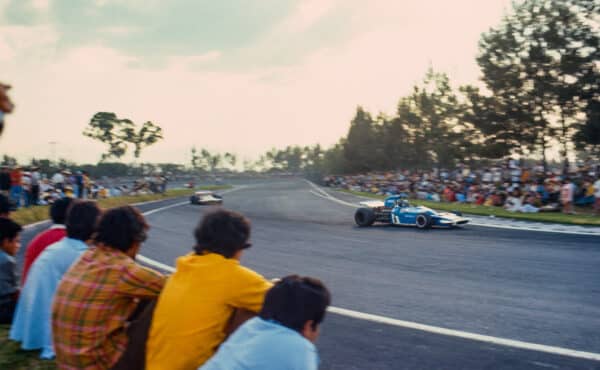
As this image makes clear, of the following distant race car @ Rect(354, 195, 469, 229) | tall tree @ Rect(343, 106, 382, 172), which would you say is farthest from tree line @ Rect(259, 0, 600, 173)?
Result: tall tree @ Rect(343, 106, 382, 172)

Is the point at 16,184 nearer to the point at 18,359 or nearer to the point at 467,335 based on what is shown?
the point at 18,359

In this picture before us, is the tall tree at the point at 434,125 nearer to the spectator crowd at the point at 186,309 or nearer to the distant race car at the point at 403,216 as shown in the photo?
the distant race car at the point at 403,216

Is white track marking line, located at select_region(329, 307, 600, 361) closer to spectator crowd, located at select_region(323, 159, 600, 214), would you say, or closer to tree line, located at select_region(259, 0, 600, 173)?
spectator crowd, located at select_region(323, 159, 600, 214)

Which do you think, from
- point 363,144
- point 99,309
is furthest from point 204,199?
point 363,144

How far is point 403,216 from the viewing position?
15.4m

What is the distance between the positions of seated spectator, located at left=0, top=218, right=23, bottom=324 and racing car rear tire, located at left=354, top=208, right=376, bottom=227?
11.7m

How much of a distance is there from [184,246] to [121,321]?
9.06 metres

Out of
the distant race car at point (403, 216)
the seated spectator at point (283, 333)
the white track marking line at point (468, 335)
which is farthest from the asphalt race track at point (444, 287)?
the seated spectator at point (283, 333)

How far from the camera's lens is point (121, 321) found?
306cm

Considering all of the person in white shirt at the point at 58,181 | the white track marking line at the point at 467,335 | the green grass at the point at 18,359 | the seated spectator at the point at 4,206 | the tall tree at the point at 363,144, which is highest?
the tall tree at the point at 363,144

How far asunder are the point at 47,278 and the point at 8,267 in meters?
Result: 1.01

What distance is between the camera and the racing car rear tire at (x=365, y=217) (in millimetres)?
15688

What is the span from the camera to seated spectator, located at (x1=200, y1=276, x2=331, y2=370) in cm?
207

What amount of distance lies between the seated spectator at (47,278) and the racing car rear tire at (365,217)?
12.0 metres
